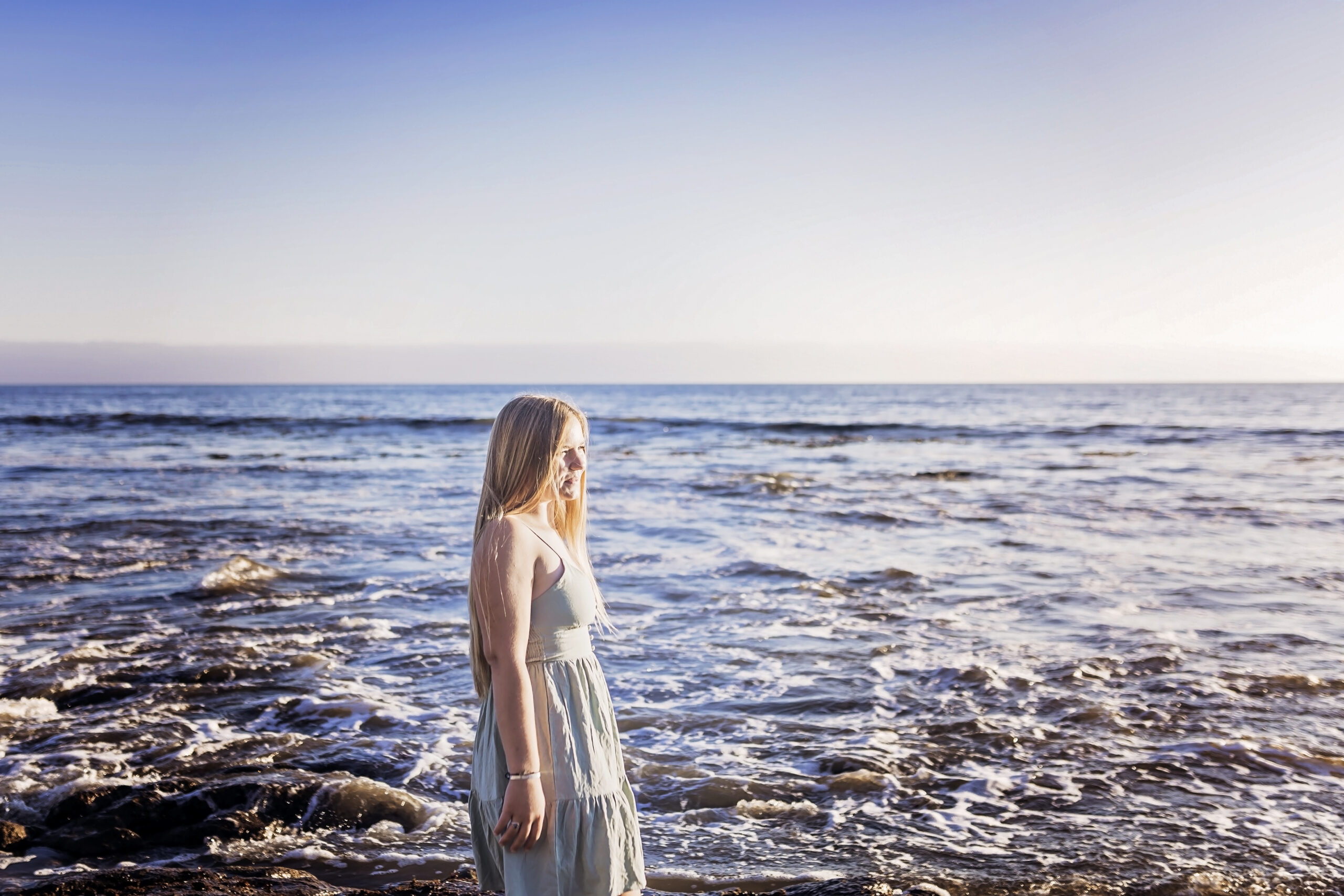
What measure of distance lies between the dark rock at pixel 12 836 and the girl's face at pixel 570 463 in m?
3.40

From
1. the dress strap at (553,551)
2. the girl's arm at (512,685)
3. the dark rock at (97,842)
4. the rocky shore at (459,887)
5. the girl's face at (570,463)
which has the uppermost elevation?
the girl's face at (570,463)

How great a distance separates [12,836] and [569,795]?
3.32 metres

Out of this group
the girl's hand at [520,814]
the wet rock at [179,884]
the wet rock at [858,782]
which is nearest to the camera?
the girl's hand at [520,814]

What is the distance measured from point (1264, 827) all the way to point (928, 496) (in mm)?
13894

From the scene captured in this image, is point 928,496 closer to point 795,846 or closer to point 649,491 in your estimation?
point 649,491

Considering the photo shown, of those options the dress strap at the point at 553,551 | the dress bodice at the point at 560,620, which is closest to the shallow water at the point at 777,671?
the dress bodice at the point at 560,620

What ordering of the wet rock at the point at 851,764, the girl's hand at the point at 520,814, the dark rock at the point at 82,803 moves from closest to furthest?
the girl's hand at the point at 520,814
the dark rock at the point at 82,803
the wet rock at the point at 851,764

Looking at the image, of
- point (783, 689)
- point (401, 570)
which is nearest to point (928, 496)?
point (401, 570)

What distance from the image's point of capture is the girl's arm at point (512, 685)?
226cm

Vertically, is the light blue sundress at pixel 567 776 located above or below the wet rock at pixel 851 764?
above

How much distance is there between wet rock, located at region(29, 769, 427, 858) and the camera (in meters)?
4.01

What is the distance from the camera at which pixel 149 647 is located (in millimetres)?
7262

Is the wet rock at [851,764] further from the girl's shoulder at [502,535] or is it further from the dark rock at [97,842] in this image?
the dark rock at [97,842]

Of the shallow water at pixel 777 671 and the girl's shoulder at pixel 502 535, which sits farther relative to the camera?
the shallow water at pixel 777 671
